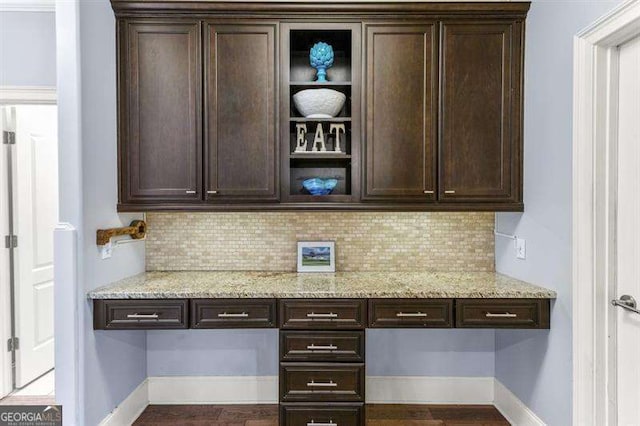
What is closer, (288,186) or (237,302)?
(237,302)

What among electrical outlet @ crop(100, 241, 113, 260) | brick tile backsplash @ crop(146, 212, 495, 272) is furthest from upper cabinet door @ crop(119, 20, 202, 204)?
brick tile backsplash @ crop(146, 212, 495, 272)

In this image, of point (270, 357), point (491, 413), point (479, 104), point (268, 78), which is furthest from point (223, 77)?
point (491, 413)

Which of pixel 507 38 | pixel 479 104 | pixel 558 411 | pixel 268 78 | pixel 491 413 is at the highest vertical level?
pixel 507 38

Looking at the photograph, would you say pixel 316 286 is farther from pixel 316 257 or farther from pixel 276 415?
pixel 276 415

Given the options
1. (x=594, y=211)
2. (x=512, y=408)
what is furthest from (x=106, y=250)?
(x=512, y=408)

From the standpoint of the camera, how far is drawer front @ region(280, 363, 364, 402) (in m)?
1.95

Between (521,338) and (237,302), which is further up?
(237,302)

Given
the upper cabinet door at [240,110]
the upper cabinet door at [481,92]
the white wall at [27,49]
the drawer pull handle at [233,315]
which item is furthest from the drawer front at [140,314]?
the upper cabinet door at [481,92]

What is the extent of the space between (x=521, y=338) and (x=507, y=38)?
188 cm

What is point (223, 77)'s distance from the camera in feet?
7.25

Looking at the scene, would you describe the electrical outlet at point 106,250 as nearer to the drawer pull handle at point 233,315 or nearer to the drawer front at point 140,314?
the drawer front at point 140,314

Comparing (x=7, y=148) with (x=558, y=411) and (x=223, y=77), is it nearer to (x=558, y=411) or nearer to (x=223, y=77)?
(x=223, y=77)

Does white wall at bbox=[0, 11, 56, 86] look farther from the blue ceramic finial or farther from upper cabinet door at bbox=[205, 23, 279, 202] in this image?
the blue ceramic finial

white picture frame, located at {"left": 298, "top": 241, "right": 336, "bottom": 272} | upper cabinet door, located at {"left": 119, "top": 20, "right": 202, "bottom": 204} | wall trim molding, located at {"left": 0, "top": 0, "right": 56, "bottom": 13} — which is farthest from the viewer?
white picture frame, located at {"left": 298, "top": 241, "right": 336, "bottom": 272}
